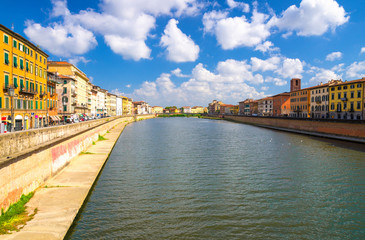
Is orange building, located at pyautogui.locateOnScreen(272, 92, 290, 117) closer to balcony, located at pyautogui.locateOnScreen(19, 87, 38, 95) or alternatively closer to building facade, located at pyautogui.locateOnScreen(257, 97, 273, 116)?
building facade, located at pyautogui.locateOnScreen(257, 97, 273, 116)

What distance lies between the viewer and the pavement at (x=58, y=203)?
908 cm

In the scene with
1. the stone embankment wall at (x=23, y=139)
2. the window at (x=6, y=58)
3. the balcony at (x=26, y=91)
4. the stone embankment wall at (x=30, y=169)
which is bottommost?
the stone embankment wall at (x=30, y=169)

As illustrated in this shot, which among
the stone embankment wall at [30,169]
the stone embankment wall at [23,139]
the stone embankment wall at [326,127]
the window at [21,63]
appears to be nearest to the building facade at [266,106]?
the stone embankment wall at [326,127]

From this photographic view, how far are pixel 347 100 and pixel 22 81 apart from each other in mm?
73217

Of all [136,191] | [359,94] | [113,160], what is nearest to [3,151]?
[136,191]

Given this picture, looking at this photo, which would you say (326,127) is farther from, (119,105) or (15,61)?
(119,105)

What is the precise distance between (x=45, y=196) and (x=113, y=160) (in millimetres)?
12635

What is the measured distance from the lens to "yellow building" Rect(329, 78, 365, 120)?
5650cm

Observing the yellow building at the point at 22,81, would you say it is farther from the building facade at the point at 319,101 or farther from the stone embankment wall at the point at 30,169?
the building facade at the point at 319,101

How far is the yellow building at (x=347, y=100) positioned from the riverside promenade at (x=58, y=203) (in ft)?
211

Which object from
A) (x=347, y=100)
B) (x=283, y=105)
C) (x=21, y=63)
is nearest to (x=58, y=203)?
(x=21, y=63)

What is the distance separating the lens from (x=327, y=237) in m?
10.1

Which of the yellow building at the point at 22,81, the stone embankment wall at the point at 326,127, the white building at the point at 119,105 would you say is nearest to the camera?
the yellow building at the point at 22,81

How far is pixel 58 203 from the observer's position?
11.9 m
